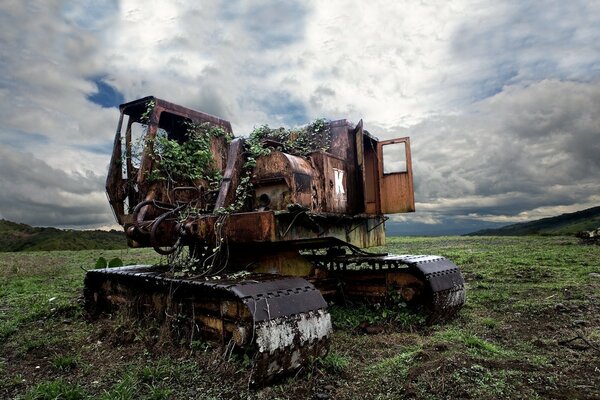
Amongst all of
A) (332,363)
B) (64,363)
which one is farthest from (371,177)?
(64,363)

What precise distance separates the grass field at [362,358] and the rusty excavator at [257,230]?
337 mm

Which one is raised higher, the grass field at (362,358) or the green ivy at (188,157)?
the green ivy at (188,157)

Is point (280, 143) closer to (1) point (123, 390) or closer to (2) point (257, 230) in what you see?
(2) point (257, 230)

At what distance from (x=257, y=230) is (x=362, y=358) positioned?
200 centimetres

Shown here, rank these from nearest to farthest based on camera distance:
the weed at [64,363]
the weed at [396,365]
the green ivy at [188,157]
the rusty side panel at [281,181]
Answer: the weed at [396,365]
the weed at [64,363]
the rusty side panel at [281,181]
the green ivy at [188,157]

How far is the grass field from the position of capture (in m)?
4.32

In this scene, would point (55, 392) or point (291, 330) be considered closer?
point (55, 392)

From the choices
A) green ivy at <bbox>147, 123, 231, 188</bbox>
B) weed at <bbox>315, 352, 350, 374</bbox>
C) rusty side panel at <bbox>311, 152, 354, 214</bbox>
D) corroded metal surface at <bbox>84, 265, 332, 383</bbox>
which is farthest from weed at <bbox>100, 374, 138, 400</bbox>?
rusty side panel at <bbox>311, 152, 354, 214</bbox>

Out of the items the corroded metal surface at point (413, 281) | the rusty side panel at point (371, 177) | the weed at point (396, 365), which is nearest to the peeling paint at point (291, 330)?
the weed at point (396, 365)

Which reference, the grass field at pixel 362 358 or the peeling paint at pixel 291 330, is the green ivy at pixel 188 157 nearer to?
the grass field at pixel 362 358

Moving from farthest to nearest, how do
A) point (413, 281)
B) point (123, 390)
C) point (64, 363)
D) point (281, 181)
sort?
point (413, 281), point (281, 181), point (64, 363), point (123, 390)

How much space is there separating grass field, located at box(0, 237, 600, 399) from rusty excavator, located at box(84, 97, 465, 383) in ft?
1.11

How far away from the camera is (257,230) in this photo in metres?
5.36

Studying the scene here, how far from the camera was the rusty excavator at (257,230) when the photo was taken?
16.0ft
